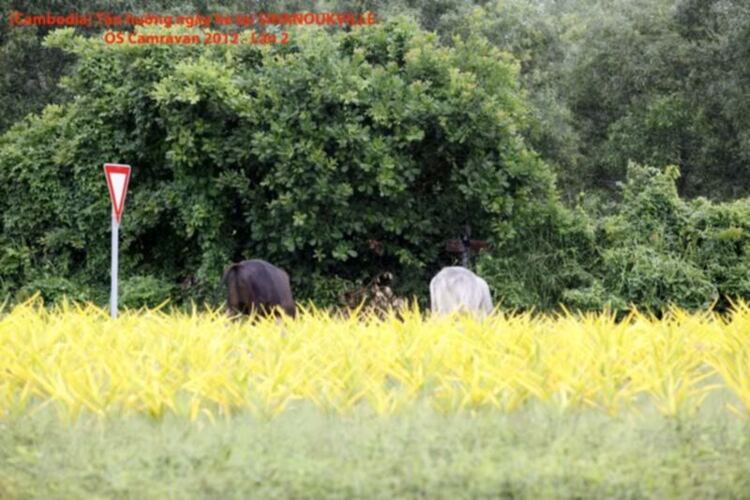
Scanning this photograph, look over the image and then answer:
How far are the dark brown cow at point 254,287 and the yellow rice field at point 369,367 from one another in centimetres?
172

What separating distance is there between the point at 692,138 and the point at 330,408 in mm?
20810

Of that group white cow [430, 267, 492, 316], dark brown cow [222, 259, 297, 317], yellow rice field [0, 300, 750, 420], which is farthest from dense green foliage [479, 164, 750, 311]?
yellow rice field [0, 300, 750, 420]

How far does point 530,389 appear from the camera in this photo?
Answer: 14.4 feet

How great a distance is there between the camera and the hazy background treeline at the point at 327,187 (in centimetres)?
1203

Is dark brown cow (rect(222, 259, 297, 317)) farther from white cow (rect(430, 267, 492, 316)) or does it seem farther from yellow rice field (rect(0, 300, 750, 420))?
yellow rice field (rect(0, 300, 750, 420))

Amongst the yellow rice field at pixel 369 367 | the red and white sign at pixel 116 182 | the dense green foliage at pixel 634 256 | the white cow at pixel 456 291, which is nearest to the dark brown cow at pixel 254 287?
the white cow at pixel 456 291

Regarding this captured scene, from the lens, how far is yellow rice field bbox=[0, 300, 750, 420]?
436cm

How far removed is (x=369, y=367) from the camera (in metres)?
Answer: 5.02

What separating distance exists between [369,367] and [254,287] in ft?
10.9

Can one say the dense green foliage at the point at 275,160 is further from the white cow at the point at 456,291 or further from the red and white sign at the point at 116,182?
the white cow at the point at 456,291

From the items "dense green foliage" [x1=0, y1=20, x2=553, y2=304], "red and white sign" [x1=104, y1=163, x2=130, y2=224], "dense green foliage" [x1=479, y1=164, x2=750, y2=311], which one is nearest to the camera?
"red and white sign" [x1=104, y1=163, x2=130, y2=224]

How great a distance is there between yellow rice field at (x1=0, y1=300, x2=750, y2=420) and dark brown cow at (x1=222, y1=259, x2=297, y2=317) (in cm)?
172

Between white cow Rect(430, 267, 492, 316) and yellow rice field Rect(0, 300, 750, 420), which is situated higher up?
yellow rice field Rect(0, 300, 750, 420)

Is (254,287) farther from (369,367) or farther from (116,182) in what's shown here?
(369,367)
